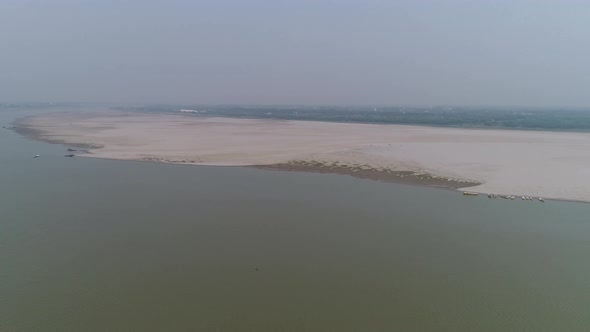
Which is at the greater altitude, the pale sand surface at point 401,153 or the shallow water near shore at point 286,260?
the pale sand surface at point 401,153

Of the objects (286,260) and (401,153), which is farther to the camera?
(401,153)

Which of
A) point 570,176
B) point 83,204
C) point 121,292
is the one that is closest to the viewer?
point 121,292

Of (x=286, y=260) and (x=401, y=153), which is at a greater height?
(x=401, y=153)

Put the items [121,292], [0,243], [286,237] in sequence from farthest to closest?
[286,237], [0,243], [121,292]

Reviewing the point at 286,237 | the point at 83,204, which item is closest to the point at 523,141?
the point at 286,237

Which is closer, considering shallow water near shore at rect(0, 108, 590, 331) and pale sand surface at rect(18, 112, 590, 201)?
shallow water near shore at rect(0, 108, 590, 331)

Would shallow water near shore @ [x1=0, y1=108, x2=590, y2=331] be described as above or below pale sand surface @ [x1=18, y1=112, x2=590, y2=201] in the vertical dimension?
below

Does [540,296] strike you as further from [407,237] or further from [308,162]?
[308,162]

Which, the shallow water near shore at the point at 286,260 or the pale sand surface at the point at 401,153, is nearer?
the shallow water near shore at the point at 286,260
